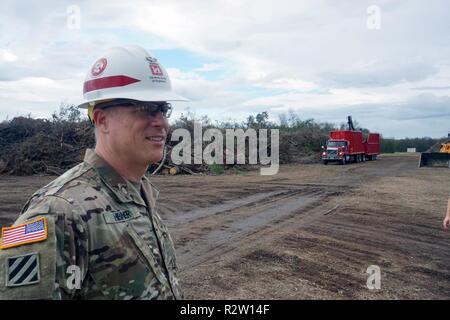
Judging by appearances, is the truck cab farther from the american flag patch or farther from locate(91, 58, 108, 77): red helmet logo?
the american flag patch

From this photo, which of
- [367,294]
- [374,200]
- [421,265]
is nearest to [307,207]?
[374,200]

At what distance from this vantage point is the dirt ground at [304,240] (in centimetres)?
580

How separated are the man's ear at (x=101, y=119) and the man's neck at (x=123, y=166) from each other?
100 millimetres

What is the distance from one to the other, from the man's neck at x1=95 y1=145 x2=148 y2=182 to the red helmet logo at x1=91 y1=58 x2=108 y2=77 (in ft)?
1.20

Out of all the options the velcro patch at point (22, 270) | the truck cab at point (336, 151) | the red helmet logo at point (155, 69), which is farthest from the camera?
the truck cab at point (336, 151)

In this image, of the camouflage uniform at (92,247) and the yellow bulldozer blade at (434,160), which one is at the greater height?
the camouflage uniform at (92,247)

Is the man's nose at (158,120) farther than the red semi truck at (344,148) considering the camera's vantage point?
No

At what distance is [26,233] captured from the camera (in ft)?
4.87

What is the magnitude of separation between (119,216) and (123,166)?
33cm

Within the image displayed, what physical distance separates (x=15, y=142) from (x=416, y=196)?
20232mm

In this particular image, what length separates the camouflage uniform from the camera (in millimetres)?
1466
